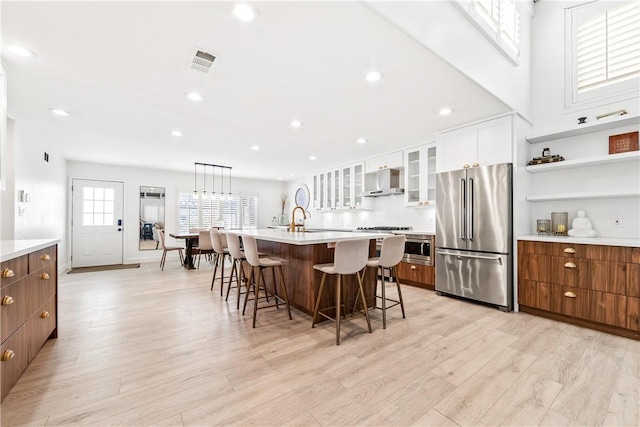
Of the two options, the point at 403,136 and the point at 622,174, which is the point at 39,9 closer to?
the point at 403,136

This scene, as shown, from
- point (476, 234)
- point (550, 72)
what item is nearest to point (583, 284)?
→ point (476, 234)

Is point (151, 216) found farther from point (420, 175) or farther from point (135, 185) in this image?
point (420, 175)

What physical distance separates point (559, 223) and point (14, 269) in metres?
5.11

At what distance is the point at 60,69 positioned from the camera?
7.77ft

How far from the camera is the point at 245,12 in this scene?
5.64 feet

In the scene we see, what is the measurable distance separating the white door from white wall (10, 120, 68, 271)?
0.65 m

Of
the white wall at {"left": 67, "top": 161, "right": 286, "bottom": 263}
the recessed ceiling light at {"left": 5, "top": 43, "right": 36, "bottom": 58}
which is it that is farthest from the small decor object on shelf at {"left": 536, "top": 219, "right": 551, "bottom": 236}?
the white wall at {"left": 67, "top": 161, "right": 286, "bottom": 263}

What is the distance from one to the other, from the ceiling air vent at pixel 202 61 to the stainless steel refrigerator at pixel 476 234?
329cm

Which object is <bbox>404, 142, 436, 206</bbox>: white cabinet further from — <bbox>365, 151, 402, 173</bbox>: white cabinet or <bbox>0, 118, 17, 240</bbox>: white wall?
<bbox>0, 118, 17, 240</bbox>: white wall

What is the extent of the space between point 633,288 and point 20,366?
16.4 ft

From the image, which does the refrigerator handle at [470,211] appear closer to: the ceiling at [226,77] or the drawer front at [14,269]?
the ceiling at [226,77]

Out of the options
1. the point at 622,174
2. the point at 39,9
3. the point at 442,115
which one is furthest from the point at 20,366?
the point at 622,174

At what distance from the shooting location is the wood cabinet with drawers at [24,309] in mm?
1603

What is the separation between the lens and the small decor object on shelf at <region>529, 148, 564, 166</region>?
3337 mm
